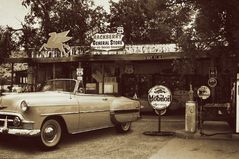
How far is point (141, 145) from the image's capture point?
9312mm

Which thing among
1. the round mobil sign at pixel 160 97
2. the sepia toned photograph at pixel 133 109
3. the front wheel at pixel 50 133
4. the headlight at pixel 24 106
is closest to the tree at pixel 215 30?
the sepia toned photograph at pixel 133 109

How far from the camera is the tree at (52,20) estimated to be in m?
29.8

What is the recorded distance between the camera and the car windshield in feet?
32.3

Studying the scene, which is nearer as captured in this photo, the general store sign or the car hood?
the car hood

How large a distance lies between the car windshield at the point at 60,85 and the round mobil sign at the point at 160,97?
2.33 m

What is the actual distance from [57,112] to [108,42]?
1149 centimetres

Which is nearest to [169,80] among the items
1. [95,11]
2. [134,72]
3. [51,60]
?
[134,72]

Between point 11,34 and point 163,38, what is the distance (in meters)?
12.0

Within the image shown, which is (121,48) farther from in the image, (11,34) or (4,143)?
(11,34)

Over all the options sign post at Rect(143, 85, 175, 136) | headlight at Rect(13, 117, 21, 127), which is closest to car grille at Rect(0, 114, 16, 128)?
headlight at Rect(13, 117, 21, 127)

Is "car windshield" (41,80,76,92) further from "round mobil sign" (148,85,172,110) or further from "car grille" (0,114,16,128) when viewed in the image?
"round mobil sign" (148,85,172,110)

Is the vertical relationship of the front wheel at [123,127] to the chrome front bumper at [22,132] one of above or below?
below

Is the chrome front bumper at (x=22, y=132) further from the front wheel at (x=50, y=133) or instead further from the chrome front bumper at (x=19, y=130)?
the front wheel at (x=50, y=133)

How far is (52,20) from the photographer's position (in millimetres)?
29891
